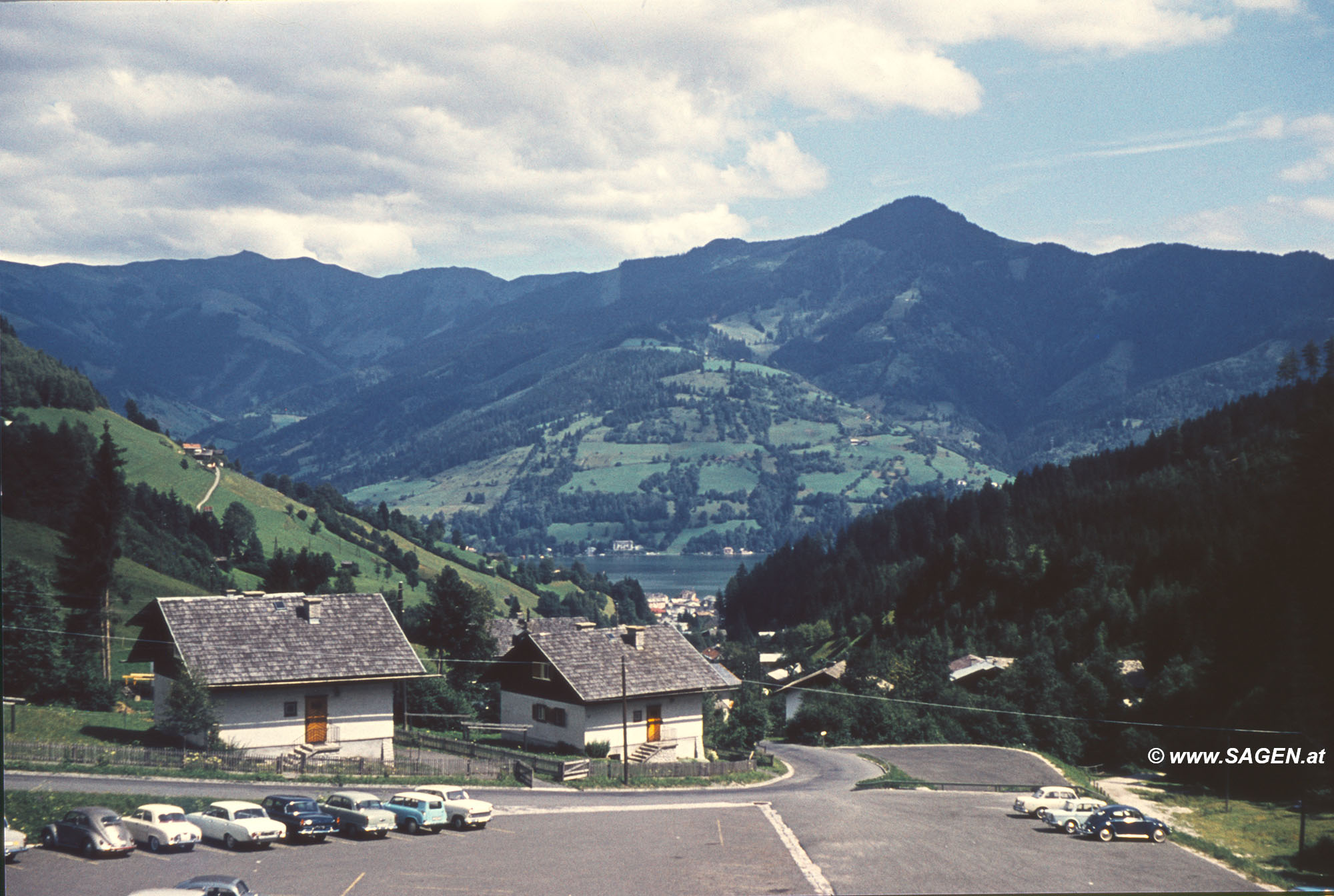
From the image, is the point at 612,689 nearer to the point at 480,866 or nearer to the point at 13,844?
the point at 480,866

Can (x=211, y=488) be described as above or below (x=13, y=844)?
above

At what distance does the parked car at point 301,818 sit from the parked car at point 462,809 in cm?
376

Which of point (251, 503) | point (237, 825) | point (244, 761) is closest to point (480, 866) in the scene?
point (237, 825)

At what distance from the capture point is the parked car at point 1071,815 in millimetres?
25094

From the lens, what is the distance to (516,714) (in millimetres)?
54938

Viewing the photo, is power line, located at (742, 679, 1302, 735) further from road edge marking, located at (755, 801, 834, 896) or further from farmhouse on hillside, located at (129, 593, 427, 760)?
farmhouse on hillside, located at (129, 593, 427, 760)

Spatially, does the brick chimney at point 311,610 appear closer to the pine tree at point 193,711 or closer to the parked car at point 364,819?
the pine tree at point 193,711

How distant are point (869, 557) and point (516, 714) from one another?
135588mm

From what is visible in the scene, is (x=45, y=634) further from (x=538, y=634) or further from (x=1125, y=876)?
(x=1125, y=876)

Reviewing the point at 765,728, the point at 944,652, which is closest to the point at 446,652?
the point at 765,728

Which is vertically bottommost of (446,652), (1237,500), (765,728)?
(765,728)

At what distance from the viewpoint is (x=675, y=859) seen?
2069 centimetres

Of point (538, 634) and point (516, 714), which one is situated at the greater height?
point (538, 634)

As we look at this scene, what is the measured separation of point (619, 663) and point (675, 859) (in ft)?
103
